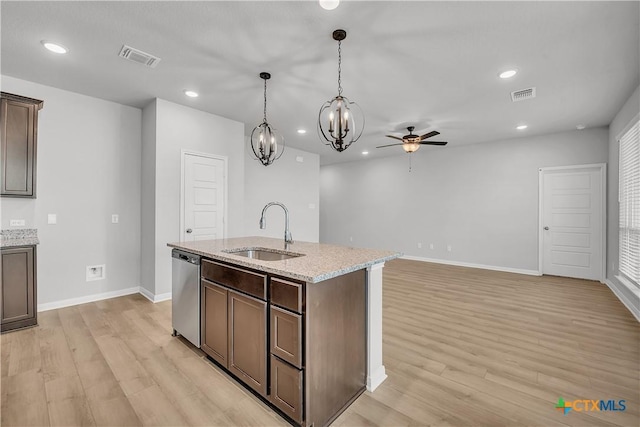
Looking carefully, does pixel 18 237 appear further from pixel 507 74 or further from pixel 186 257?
pixel 507 74

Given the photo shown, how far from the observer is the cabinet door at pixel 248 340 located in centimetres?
182

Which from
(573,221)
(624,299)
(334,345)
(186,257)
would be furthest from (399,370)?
(573,221)

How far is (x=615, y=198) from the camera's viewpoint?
4.53 meters

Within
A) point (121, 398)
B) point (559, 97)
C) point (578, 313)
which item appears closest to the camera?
point (121, 398)

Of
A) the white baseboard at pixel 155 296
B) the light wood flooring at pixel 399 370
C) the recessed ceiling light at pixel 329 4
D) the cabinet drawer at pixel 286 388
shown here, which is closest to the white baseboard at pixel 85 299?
the light wood flooring at pixel 399 370

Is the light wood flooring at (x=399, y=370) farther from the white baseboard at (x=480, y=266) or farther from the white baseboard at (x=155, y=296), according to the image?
the white baseboard at (x=480, y=266)

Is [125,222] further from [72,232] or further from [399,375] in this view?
[399,375]

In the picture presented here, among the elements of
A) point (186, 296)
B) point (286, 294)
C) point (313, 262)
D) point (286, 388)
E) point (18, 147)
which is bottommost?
point (286, 388)

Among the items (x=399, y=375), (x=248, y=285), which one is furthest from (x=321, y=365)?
(x=399, y=375)

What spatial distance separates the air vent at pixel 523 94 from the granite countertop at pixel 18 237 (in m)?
5.86

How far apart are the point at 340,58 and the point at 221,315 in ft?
8.49

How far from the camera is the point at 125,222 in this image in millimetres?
4145

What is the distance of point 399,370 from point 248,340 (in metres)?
1.23

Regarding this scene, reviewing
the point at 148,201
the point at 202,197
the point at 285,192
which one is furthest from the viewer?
the point at 285,192
